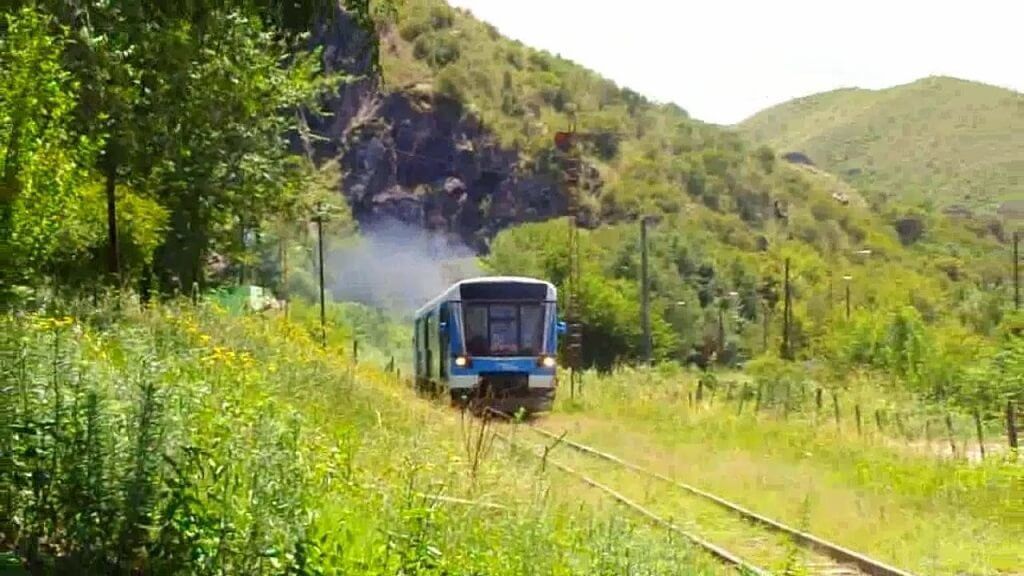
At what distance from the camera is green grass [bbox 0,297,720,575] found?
20.2 ft

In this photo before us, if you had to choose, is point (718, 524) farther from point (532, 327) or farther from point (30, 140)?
point (532, 327)

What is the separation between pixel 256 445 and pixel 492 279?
65.3ft

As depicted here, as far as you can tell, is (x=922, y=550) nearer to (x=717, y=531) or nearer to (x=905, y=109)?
(x=717, y=531)

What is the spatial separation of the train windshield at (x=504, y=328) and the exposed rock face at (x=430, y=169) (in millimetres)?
87299

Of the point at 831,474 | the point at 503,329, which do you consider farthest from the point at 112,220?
the point at 831,474

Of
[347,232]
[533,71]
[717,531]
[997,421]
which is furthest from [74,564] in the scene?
[533,71]

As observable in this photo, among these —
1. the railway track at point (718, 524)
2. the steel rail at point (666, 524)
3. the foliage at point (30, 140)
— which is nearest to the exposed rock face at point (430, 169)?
the railway track at point (718, 524)

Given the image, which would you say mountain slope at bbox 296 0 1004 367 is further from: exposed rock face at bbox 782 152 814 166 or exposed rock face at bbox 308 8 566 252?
exposed rock face at bbox 782 152 814 166

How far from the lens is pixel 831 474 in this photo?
66.3ft

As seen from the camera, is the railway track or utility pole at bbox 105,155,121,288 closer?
the railway track

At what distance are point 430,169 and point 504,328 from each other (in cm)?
9509

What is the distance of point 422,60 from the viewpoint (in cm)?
13875

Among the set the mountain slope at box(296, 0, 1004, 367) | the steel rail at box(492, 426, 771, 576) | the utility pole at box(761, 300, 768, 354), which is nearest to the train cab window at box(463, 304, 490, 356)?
the steel rail at box(492, 426, 771, 576)

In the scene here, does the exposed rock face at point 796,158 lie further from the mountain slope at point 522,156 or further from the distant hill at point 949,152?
the mountain slope at point 522,156
